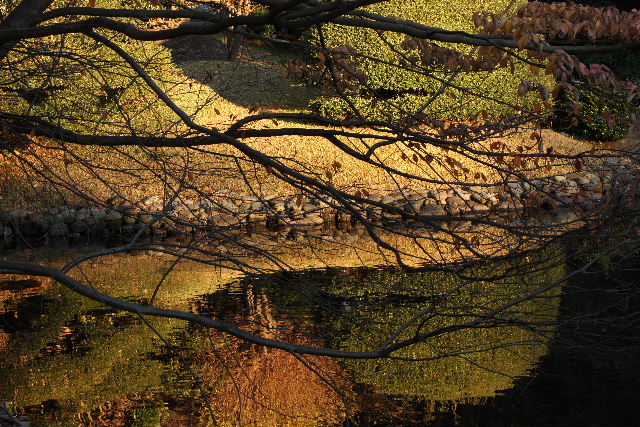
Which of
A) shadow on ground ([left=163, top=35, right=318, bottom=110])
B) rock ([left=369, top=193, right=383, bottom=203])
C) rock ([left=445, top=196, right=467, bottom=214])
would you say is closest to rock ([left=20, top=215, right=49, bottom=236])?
rock ([left=369, top=193, right=383, bottom=203])

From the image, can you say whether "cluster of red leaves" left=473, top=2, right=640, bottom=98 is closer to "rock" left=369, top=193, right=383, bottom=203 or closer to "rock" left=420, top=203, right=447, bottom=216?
"rock" left=420, top=203, right=447, bottom=216

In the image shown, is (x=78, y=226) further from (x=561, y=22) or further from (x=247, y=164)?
(x=561, y=22)

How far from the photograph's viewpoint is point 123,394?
6312 mm

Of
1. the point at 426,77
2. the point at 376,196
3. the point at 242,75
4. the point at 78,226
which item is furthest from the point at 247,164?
the point at 426,77

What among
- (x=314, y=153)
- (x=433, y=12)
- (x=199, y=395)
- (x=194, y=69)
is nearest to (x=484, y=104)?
(x=433, y=12)

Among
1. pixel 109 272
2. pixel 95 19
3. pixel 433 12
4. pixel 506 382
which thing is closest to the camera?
pixel 95 19

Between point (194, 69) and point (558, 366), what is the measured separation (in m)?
15.4

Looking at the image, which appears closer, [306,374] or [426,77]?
[306,374]

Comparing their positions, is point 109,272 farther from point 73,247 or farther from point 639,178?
point 639,178

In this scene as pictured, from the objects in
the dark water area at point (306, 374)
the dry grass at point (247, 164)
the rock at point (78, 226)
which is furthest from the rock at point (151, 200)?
the dark water area at point (306, 374)

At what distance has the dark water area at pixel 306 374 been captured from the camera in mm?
5914

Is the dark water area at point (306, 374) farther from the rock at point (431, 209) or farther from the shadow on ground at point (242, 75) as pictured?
the shadow on ground at point (242, 75)

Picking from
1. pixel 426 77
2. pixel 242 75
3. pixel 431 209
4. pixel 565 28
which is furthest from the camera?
pixel 242 75

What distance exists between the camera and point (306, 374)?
22.3ft
